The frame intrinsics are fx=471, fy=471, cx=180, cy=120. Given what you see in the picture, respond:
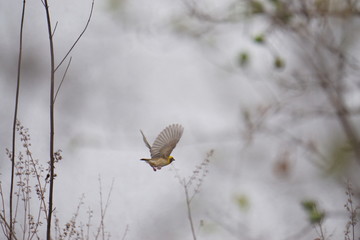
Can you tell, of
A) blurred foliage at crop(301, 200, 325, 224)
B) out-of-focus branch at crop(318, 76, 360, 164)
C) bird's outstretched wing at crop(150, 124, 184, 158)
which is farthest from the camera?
out-of-focus branch at crop(318, 76, 360, 164)

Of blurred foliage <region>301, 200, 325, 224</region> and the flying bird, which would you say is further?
blurred foliage <region>301, 200, 325, 224</region>

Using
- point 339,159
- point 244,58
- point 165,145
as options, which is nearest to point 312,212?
point 339,159

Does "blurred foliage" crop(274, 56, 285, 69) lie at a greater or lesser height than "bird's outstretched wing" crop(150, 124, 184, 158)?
greater

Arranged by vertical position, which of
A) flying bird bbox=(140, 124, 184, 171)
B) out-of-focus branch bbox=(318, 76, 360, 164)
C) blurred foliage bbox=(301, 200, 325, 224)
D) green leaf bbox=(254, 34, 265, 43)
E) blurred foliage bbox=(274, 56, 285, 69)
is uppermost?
green leaf bbox=(254, 34, 265, 43)

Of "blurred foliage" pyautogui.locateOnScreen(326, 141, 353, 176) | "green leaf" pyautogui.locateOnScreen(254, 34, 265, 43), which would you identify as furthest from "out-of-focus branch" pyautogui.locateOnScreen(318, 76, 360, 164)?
"green leaf" pyautogui.locateOnScreen(254, 34, 265, 43)

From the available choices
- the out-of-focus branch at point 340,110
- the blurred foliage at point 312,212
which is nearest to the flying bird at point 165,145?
the blurred foliage at point 312,212

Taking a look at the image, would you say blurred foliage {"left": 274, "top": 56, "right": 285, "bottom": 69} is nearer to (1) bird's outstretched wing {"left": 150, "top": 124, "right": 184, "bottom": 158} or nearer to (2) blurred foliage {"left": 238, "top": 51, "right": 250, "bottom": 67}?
(2) blurred foliage {"left": 238, "top": 51, "right": 250, "bottom": 67}

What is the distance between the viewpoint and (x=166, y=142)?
55 centimetres

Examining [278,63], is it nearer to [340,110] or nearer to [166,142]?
[340,110]

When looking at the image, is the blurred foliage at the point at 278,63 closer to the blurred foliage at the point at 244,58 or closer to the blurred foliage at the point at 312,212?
the blurred foliage at the point at 244,58

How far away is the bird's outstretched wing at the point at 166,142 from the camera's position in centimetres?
55

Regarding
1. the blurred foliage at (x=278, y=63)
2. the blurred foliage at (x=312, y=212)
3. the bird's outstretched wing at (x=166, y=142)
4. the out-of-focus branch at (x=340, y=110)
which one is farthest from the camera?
the blurred foliage at (x=278, y=63)

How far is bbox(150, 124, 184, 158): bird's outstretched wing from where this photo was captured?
21.6 inches

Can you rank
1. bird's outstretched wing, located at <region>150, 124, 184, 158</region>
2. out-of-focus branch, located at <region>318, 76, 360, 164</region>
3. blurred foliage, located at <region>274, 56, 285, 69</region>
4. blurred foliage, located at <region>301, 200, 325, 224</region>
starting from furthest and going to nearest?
blurred foliage, located at <region>274, 56, 285, 69</region> → out-of-focus branch, located at <region>318, 76, 360, 164</region> → blurred foliage, located at <region>301, 200, 325, 224</region> → bird's outstretched wing, located at <region>150, 124, 184, 158</region>
